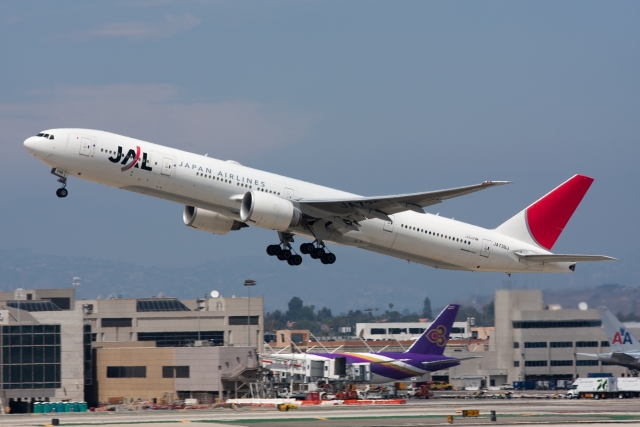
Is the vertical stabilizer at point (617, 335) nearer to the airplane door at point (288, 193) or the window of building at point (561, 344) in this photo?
the window of building at point (561, 344)

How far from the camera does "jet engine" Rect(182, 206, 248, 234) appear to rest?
4797 cm

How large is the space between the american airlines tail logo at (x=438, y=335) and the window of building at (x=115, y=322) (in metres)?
52.7

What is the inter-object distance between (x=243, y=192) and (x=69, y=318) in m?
32.7

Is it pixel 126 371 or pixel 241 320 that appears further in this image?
pixel 241 320

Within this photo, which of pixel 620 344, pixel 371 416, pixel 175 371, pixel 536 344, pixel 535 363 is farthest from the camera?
pixel 535 363

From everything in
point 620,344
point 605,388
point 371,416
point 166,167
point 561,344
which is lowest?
point 605,388

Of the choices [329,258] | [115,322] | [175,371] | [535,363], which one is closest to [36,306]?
[115,322]

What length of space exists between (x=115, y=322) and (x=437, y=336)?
5364 cm

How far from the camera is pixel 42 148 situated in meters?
41.0

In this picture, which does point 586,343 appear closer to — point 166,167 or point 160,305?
point 160,305

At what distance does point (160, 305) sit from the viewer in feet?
388

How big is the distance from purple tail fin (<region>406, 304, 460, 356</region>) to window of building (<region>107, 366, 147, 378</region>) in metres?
20.7

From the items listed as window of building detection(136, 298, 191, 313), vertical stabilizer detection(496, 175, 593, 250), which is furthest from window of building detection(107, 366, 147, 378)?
window of building detection(136, 298, 191, 313)

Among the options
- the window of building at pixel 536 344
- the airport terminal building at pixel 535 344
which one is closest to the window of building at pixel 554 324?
the airport terminal building at pixel 535 344
